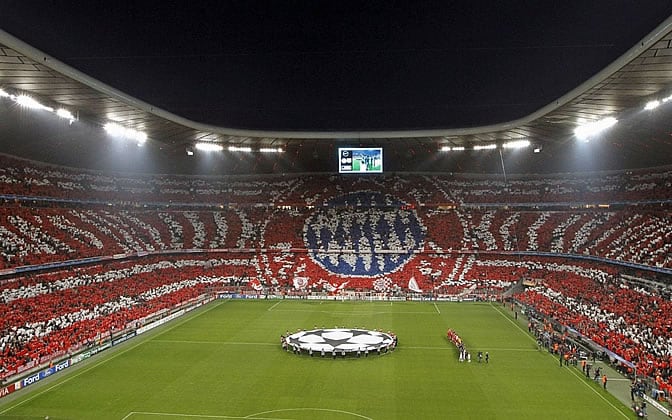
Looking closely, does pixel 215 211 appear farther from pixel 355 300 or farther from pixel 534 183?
pixel 534 183

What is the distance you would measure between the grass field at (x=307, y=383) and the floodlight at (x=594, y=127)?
18.4 meters

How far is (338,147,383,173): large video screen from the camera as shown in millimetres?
50812

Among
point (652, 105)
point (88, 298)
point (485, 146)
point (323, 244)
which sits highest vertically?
point (485, 146)

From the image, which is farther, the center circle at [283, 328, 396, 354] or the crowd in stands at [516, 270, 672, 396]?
the center circle at [283, 328, 396, 354]

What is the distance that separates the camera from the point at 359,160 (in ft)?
167

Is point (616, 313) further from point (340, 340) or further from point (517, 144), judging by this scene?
point (517, 144)

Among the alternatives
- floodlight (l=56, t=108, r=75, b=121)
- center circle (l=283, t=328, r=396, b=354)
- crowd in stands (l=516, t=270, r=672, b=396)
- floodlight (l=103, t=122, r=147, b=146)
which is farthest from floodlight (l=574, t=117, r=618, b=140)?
floodlight (l=56, t=108, r=75, b=121)

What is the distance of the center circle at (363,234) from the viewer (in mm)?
55500

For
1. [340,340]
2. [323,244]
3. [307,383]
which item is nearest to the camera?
[307,383]

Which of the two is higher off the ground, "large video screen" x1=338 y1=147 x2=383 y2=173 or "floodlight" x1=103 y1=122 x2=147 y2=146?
"floodlight" x1=103 y1=122 x2=147 y2=146

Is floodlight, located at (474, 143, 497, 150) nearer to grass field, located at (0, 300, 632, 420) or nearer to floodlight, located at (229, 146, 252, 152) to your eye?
Answer: grass field, located at (0, 300, 632, 420)

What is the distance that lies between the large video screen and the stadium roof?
5.19 feet

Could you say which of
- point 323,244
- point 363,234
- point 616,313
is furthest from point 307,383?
point 363,234

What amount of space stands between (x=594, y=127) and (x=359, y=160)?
22.3 metres
